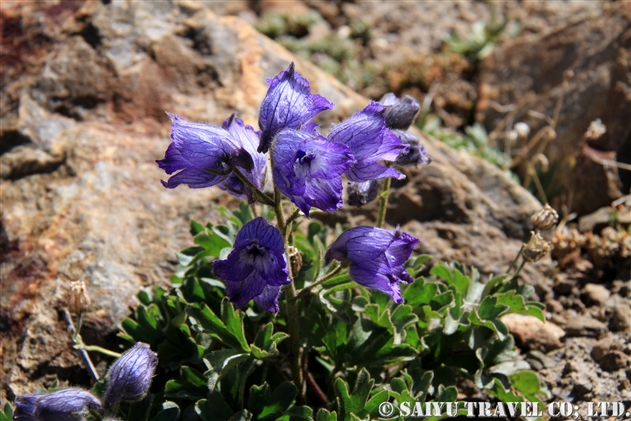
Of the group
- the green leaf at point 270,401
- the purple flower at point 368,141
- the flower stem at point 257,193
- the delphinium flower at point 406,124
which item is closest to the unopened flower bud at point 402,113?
the delphinium flower at point 406,124

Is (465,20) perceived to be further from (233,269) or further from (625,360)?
(233,269)

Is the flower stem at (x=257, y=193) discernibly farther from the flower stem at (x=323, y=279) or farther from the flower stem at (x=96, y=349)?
the flower stem at (x=96, y=349)

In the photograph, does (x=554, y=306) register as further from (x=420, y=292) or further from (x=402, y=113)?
(x=402, y=113)

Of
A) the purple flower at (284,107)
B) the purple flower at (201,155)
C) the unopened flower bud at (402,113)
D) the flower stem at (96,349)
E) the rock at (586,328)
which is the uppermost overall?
the purple flower at (284,107)

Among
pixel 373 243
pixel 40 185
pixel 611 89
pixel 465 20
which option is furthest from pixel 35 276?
pixel 465 20

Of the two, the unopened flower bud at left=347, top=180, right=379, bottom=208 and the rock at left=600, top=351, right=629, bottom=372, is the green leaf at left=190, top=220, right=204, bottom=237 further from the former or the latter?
the rock at left=600, top=351, right=629, bottom=372

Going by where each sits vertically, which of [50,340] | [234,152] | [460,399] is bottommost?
[460,399]

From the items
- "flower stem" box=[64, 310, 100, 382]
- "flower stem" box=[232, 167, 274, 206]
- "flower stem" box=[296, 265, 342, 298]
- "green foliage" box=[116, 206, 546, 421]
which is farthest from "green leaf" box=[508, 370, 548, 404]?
"flower stem" box=[64, 310, 100, 382]

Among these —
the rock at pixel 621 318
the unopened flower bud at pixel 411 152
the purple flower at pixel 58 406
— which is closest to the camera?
the purple flower at pixel 58 406
